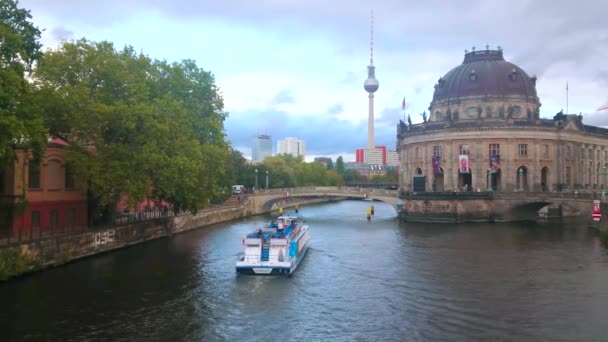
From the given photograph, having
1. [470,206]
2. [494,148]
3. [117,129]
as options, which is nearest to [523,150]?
[494,148]

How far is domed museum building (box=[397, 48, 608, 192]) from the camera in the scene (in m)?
94.8

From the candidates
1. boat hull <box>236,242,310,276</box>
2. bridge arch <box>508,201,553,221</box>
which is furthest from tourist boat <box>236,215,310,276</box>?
bridge arch <box>508,201,553,221</box>

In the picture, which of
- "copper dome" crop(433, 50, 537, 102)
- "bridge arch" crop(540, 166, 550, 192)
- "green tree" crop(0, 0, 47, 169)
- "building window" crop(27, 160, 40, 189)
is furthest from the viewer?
"copper dome" crop(433, 50, 537, 102)

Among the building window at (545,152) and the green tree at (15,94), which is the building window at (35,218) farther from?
the building window at (545,152)

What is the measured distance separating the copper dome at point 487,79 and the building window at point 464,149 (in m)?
12.4

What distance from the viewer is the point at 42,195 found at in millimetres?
44344

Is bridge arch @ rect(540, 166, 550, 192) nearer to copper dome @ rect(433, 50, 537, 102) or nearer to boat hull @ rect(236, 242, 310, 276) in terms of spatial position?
copper dome @ rect(433, 50, 537, 102)

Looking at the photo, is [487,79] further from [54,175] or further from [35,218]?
[35,218]

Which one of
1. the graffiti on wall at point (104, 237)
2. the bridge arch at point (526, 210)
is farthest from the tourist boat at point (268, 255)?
the bridge arch at point (526, 210)

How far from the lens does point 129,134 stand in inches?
1848

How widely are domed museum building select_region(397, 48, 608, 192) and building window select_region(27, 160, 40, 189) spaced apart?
66840 millimetres

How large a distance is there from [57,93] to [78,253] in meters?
13.0

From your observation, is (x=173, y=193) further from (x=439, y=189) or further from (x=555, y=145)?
(x=555, y=145)

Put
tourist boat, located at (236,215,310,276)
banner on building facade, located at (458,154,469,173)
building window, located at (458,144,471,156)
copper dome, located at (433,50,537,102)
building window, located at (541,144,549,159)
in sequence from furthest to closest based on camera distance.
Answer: copper dome, located at (433,50,537,102) < building window, located at (458,144,471,156) < building window, located at (541,144,549,159) < banner on building facade, located at (458,154,469,173) < tourist boat, located at (236,215,310,276)
